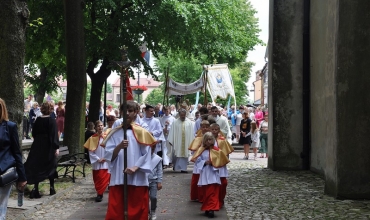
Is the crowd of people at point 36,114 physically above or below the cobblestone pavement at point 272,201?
above

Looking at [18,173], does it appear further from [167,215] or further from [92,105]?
[92,105]

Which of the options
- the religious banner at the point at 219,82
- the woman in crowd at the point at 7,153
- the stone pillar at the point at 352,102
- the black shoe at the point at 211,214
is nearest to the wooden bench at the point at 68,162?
the black shoe at the point at 211,214

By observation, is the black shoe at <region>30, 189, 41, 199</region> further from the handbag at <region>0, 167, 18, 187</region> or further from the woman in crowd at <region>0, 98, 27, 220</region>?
the handbag at <region>0, 167, 18, 187</region>

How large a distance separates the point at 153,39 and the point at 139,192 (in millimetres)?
17858

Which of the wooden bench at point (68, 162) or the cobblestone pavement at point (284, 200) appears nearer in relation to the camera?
the cobblestone pavement at point (284, 200)

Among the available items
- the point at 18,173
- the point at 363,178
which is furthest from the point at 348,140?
the point at 18,173

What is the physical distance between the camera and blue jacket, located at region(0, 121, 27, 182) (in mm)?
7254

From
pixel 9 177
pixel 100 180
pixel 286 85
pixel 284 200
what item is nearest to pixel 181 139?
pixel 286 85

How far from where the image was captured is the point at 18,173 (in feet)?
24.4

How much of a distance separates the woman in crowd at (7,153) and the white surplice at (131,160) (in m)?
1.38

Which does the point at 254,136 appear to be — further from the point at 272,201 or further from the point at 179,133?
the point at 272,201

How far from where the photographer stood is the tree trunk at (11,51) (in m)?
11.9

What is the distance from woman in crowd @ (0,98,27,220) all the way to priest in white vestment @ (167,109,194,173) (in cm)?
1256

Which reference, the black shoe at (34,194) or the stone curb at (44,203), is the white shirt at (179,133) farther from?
the black shoe at (34,194)
